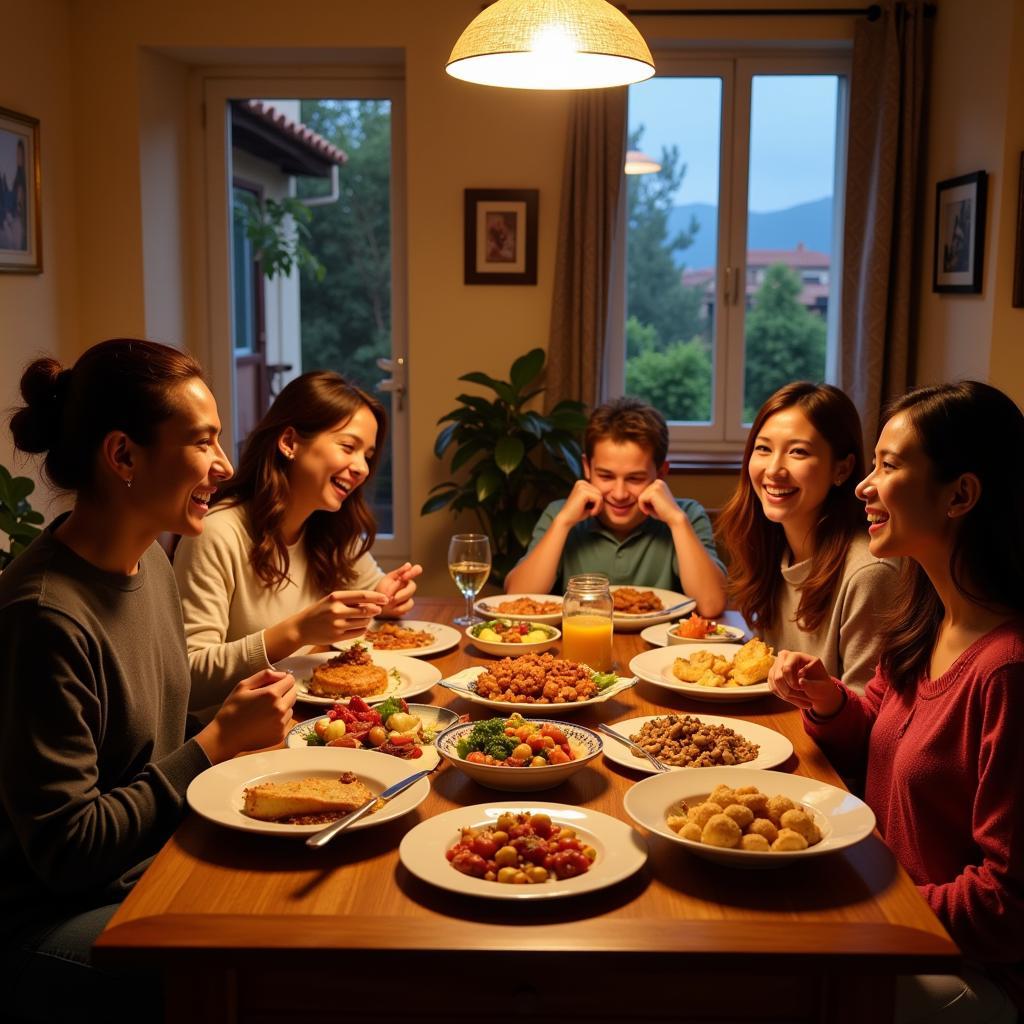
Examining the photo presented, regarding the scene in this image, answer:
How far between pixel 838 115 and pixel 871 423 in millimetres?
1327

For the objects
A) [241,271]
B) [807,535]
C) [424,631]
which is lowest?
[424,631]

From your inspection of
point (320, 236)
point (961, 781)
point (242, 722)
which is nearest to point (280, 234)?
point (320, 236)

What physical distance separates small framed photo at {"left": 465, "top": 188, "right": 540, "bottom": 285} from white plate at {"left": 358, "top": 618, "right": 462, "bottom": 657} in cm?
228

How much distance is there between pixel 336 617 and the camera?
2.10m

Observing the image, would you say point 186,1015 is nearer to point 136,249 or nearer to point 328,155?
point 136,249

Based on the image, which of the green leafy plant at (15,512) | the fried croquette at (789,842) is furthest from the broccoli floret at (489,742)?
the green leafy plant at (15,512)

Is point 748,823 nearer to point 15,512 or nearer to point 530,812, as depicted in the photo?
point 530,812

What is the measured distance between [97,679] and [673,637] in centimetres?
116

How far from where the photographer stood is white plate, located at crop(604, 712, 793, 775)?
1.68 meters

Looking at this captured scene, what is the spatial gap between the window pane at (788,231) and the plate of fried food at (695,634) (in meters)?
2.70

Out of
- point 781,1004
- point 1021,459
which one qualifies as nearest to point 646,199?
point 1021,459

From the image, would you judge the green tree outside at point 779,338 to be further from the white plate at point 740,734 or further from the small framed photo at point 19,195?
the white plate at point 740,734

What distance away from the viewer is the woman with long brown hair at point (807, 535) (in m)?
2.23

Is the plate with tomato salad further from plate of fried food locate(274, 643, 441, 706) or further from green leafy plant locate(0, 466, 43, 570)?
green leafy plant locate(0, 466, 43, 570)
